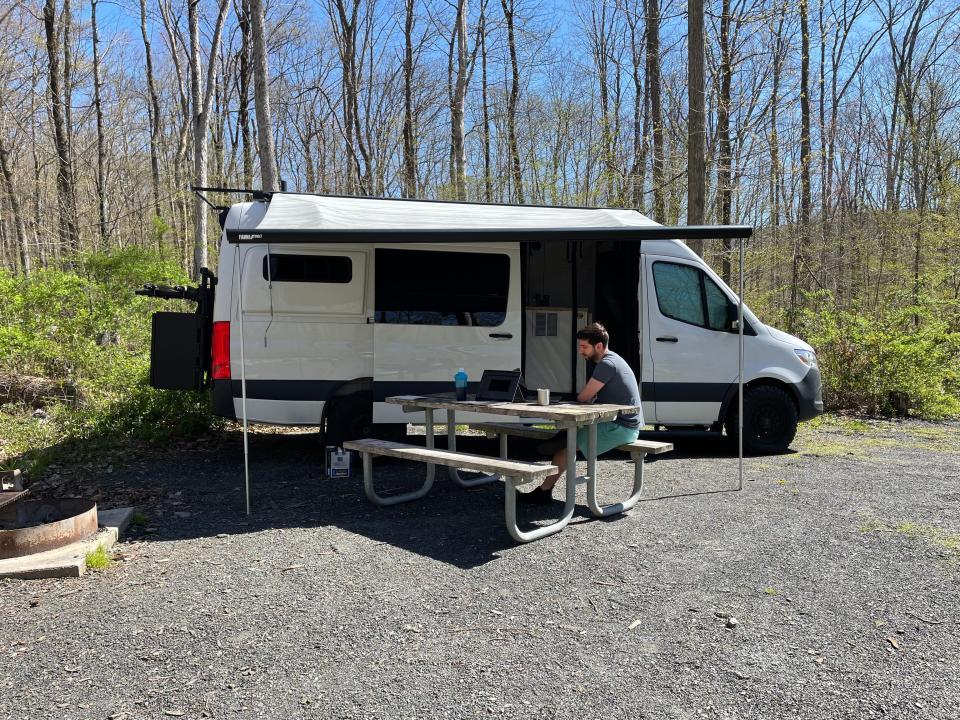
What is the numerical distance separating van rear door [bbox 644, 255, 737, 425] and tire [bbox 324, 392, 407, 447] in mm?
2810

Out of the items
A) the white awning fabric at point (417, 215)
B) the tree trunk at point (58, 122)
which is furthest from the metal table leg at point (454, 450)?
the tree trunk at point (58, 122)

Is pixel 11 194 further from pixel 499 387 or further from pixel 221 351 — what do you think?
pixel 499 387

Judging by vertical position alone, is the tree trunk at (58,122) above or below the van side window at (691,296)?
above

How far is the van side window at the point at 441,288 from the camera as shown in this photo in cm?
664

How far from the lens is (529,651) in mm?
3146

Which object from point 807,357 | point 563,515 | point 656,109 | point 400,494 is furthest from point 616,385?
point 656,109

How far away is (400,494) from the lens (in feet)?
19.1

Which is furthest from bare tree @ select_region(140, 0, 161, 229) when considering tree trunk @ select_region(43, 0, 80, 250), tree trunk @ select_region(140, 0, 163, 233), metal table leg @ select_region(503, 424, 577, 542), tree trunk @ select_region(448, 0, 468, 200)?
metal table leg @ select_region(503, 424, 577, 542)

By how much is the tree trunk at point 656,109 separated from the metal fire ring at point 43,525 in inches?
455

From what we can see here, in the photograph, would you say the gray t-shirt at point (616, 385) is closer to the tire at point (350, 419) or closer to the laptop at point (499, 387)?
the laptop at point (499, 387)

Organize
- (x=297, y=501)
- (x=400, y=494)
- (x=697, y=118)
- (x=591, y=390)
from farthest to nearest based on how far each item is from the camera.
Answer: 1. (x=697, y=118)
2. (x=400, y=494)
3. (x=297, y=501)
4. (x=591, y=390)

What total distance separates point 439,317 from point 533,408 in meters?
2.12

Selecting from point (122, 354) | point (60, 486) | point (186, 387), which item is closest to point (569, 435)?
point (186, 387)

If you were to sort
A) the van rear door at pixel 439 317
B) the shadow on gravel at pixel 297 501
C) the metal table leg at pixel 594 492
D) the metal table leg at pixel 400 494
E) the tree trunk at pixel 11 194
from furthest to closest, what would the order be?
1. the tree trunk at pixel 11 194
2. the van rear door at pixel 439 317
3. the metal table leg at pixel 400 494
4. the metal table leg at pixel 594 492
5. the shadow on gravel at pixel 297 501
